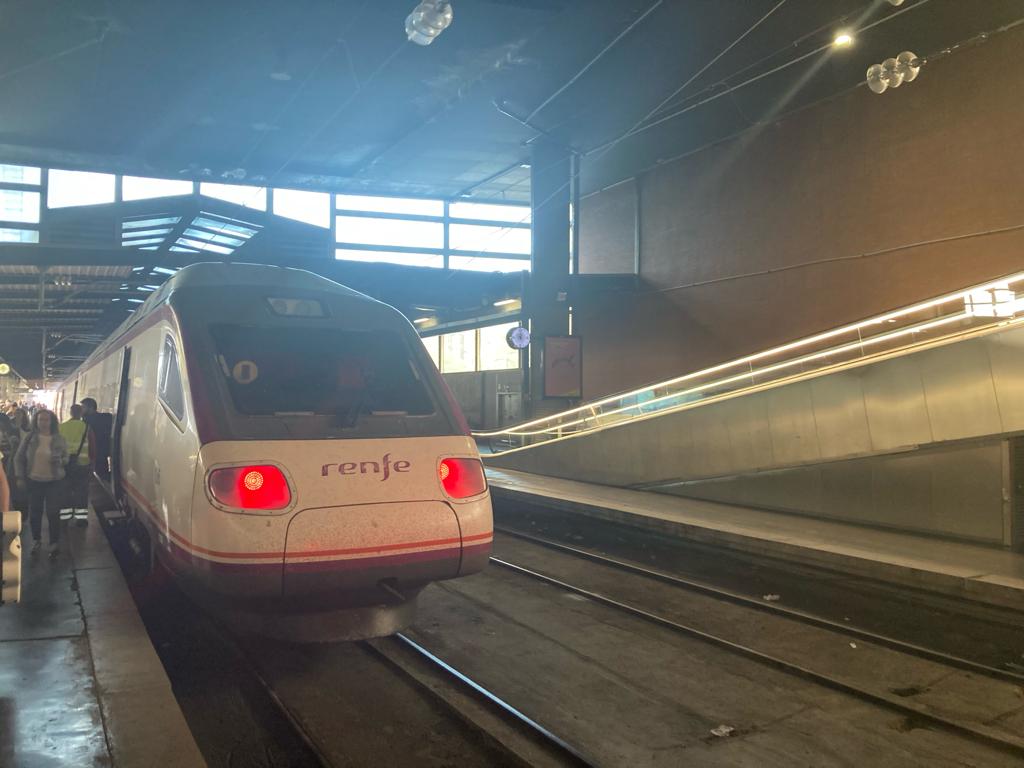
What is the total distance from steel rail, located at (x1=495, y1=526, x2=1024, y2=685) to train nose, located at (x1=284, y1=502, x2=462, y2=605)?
3.64 metres

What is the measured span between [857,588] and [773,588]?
820mm

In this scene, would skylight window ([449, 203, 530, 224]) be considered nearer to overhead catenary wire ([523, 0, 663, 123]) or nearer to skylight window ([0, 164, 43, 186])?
overhead catenary wire ([523, 0, 663, 123])

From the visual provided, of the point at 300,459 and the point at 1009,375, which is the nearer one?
the point at 300,459

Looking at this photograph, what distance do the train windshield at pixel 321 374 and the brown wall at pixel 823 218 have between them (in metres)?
10.1

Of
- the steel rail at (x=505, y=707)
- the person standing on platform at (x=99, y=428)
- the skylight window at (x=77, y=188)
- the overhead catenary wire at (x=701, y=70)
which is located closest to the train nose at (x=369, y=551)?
the steel rail at (x=505, y=707)

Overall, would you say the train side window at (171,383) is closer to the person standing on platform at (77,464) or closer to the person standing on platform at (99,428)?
the person standing on platform at (77,464)

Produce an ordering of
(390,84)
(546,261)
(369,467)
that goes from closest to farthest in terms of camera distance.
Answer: (369,467), (390,84), (546,261)

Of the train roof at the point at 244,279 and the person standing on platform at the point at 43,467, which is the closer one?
the train roof at the point at 244,279

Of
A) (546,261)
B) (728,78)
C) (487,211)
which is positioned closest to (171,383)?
(728,78)

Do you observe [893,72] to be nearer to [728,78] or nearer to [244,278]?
[728,78]

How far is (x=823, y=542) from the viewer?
30.7 feet

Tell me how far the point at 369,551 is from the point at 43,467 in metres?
5.00

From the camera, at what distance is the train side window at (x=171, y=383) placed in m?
4.89

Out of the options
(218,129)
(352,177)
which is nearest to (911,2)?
(218,129)
